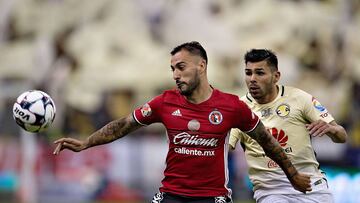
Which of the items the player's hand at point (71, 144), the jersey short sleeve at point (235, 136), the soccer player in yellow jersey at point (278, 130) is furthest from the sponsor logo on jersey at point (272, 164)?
the player's hand at point (71, 144)

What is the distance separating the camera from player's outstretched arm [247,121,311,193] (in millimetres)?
8281

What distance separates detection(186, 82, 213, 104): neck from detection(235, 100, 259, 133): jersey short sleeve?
31 cm

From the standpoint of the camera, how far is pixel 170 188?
8148 millimetres

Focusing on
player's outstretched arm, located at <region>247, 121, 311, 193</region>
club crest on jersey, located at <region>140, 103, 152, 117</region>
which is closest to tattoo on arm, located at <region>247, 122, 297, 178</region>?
player's outstretched arm, located at <region>247, 121, 311, 193</region>

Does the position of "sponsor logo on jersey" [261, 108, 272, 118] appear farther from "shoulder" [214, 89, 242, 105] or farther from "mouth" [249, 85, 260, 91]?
"shoulder" [214, 89, 242, 105]

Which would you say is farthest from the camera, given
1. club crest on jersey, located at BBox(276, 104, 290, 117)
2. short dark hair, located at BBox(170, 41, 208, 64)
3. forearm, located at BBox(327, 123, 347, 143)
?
club crest on jersey, located at BBox(276, 104, 290, 117)

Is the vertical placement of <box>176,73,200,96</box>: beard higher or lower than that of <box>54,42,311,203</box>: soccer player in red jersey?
higher

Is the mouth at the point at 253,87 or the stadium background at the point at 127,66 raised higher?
the stadium background at the point at 127,66

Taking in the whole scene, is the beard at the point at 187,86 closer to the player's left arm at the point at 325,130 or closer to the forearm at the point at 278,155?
the forearm at the point at 278,155

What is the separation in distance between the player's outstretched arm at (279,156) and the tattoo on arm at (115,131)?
1105 mm

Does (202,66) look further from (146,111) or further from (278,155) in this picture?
(278,155)

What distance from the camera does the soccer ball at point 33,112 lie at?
27.3ft

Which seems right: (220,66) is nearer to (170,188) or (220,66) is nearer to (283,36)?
(283,36)

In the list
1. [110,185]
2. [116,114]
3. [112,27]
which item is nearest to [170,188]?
[110,185]
